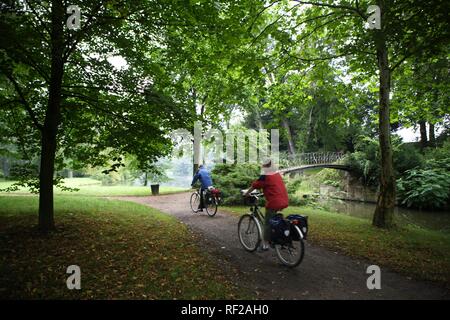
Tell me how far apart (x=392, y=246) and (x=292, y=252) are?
3.49m

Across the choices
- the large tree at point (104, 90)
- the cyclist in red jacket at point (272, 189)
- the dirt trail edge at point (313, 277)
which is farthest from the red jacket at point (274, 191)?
the large tree at point (104, 90)

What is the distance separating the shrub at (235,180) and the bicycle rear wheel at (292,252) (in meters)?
8.06

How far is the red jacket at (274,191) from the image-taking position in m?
5.75

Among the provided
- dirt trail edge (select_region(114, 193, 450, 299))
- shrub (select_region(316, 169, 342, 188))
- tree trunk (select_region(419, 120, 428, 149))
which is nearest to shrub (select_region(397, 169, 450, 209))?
shrub (select_region(316, 169, 342, 188))

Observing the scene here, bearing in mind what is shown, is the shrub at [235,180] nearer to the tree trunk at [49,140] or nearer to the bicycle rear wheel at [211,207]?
the bicycle rear wheel at [211,207]

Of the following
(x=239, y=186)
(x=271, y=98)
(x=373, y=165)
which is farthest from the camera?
(x=373, y=165)

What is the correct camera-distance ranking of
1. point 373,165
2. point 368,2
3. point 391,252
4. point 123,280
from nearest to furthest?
point 123,280, point 391,252, point 368,2, point 373,165

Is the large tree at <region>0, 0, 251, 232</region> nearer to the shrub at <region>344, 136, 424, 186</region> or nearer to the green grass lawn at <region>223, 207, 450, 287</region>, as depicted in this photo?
the green grass lawn at <region>223, 207, 450, 287</region>

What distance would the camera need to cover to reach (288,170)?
24.4 metres

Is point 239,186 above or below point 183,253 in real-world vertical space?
above
